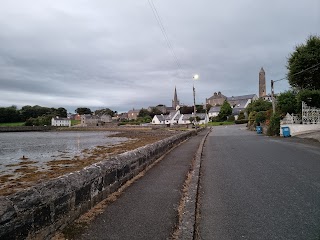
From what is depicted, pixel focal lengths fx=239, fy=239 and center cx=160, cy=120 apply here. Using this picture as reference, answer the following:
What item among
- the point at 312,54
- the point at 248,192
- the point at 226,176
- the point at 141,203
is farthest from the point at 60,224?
the point at 312,54

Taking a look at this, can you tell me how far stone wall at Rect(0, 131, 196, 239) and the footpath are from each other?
0.33m

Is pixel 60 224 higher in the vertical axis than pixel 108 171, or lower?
lower

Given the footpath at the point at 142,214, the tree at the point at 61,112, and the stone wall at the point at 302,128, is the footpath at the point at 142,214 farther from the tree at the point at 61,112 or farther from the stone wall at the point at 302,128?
the tree at the point at 61,112

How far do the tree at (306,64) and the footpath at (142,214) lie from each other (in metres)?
24.8

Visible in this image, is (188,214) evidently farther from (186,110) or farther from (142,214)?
(186,110)

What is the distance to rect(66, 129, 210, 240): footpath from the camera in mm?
3361

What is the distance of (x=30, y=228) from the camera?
2852mm

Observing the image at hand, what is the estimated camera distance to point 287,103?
87.7ft

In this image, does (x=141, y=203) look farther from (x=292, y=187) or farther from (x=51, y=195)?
(x=292, y=187)

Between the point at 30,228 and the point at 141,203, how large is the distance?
2.13m

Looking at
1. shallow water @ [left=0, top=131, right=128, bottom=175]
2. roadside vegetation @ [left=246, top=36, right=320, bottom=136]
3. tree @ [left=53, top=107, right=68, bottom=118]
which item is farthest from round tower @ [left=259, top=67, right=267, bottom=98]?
tree @ [left=53, top=107, right=68, bottom=118]

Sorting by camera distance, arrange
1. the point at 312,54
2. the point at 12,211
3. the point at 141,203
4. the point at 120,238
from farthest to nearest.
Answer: the point at 312,54, the point at 141,203, the point at 120,238, the point at 12,211

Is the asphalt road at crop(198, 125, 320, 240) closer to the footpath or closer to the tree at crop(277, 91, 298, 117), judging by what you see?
the footpath

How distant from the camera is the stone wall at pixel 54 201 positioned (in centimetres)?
267
